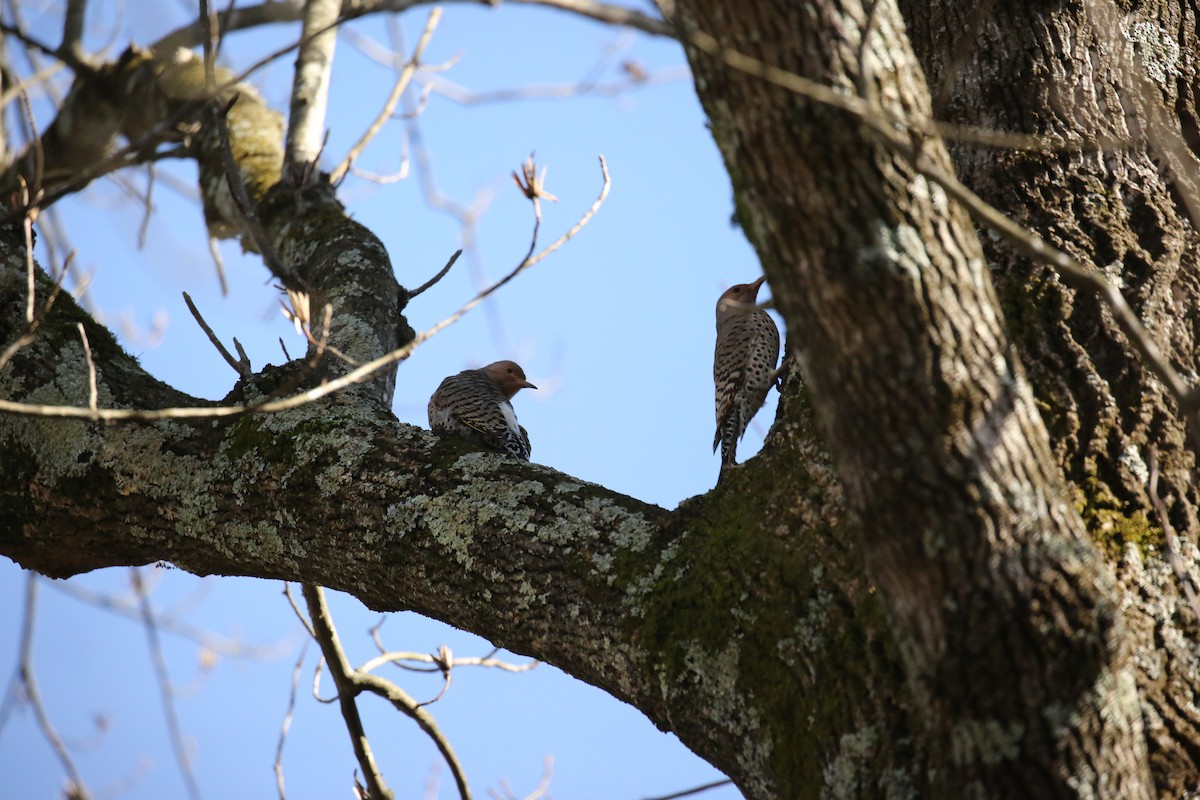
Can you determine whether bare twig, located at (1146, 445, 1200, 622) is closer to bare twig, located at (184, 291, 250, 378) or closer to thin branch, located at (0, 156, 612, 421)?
thin branch, located at (0, 156, 612, 421)

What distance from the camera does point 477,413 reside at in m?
4.82

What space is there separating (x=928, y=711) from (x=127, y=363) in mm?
2367

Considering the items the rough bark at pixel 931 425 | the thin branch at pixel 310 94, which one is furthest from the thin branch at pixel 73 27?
the rough bark at pixel 931 425

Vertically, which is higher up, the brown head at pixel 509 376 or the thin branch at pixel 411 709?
the brown head at pixel 509 376

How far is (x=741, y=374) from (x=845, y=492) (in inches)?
155

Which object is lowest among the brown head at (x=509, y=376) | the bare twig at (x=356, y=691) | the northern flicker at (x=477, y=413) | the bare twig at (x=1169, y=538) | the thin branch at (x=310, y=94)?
the bare twig at (x=1169, y=538)

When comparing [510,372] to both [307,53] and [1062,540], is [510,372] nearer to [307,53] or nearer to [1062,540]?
[307,53]

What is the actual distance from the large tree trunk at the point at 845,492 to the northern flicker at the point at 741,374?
2.39m

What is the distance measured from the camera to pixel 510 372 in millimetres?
6078

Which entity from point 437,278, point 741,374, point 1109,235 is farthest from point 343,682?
point 741,374

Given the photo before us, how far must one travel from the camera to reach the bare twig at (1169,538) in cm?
177

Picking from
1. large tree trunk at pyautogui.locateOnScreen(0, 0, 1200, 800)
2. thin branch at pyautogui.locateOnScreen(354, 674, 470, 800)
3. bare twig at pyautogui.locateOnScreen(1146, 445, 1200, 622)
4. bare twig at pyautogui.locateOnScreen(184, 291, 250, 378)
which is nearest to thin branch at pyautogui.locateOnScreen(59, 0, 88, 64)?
large tree trunk at pyautogui.locateOnScreen(0, 0, 1200, 800)

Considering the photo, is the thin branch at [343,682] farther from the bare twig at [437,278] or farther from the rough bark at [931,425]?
the rough bark at [931,425]

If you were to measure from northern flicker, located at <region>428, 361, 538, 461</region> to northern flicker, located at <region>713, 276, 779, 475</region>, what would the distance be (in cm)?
110
